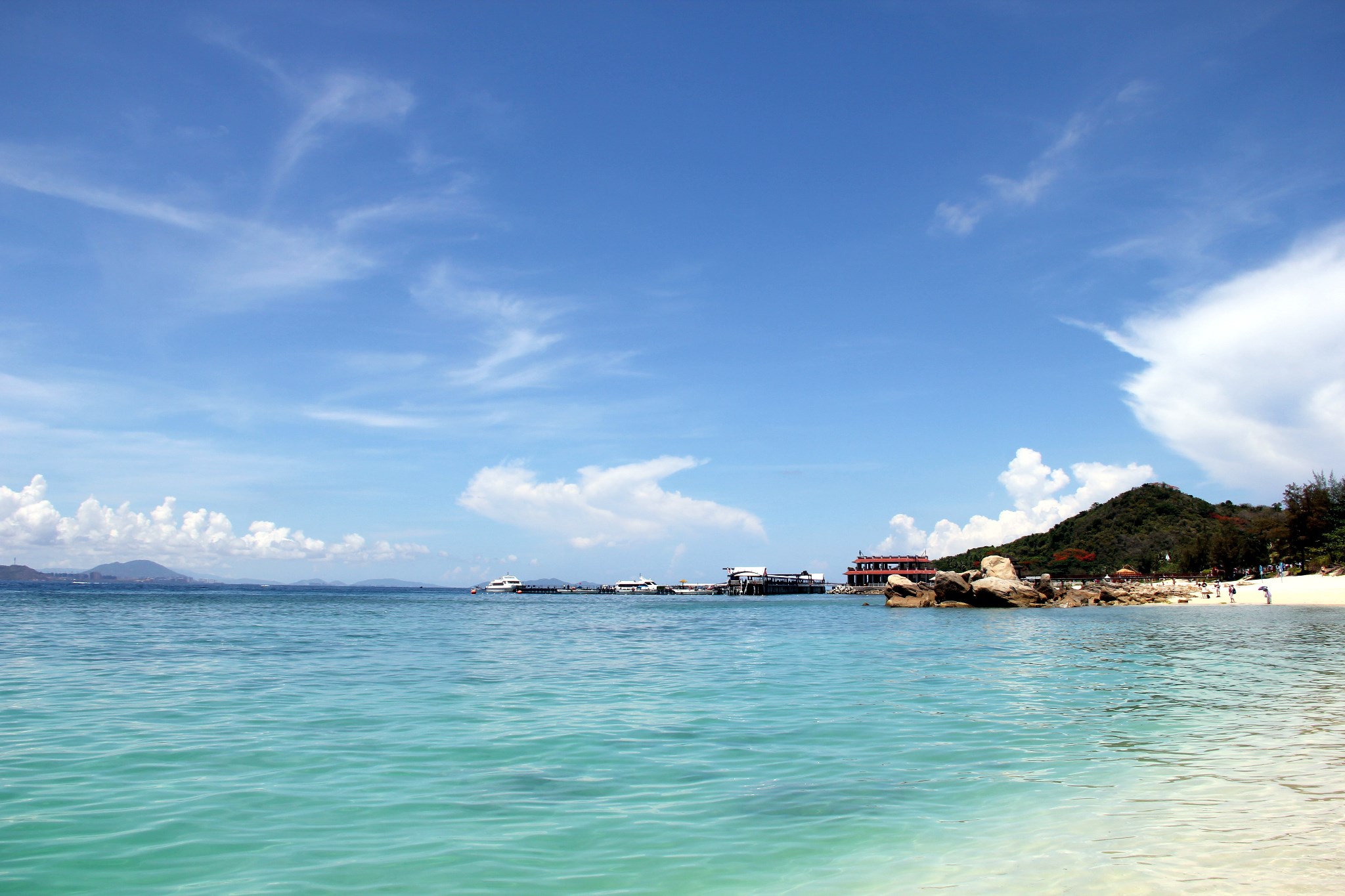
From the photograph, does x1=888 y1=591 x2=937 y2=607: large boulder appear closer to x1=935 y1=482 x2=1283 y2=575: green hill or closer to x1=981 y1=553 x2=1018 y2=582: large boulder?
x1=981 y1=553 x2=1018 y2=582: large boulder

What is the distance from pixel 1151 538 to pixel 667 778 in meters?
129

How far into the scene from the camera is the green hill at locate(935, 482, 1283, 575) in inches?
3263

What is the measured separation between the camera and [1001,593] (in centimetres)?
6494

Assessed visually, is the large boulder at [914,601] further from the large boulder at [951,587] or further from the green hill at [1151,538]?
the green hill at [1151,538]

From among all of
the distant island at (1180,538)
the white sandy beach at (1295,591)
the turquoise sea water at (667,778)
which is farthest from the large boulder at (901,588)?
the turquoise sea water at (667,778)

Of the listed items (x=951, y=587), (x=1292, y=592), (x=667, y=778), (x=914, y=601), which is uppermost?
(x=951, y=587)

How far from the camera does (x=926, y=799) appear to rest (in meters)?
8.64

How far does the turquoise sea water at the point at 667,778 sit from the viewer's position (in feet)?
21.3

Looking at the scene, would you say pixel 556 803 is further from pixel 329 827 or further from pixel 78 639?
pixel 78 639

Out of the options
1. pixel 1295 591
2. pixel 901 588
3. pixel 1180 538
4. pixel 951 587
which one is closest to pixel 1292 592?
pixel 1295 591

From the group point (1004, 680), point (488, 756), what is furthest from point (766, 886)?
point (1004, 680)

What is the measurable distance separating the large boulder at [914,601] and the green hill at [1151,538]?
120 feet

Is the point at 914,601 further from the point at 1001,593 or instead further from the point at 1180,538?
the point at 1180,538

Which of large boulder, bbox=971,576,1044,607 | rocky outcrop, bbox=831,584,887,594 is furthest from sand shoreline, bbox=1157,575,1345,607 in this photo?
rocky outcrop, bbox=831,584,887,594
